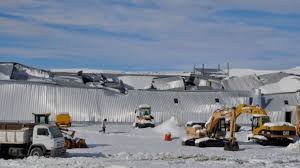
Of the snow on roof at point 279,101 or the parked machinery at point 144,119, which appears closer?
the parked machinery at point 144,119

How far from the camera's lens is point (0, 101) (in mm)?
63438

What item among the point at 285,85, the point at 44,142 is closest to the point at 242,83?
the point at 285,85

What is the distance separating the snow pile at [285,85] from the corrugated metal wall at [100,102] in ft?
42.3

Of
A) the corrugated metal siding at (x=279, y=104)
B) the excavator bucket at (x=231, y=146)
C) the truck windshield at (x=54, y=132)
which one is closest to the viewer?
the truck windshield at (x=54, y=132)

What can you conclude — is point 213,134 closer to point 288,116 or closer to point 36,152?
point 36,152

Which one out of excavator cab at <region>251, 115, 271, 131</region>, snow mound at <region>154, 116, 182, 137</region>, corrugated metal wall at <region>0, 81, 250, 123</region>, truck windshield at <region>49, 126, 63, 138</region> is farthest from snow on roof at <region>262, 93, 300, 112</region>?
truck windshield at <region>49, 126, 63, 138</region>

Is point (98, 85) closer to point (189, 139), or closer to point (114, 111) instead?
point (114, 111)

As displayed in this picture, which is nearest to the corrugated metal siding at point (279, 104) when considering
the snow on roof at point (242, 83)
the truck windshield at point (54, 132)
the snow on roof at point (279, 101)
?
the snow on roof at point (279, 101)

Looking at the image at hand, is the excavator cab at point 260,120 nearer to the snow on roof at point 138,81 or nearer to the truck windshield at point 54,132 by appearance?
the truck windshield at point 54,132

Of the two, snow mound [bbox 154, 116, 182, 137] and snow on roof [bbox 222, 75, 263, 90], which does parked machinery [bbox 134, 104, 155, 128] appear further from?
snow on roof [bbox 222, 75, 263, 90]

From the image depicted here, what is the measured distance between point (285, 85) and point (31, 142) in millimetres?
66044

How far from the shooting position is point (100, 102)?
223 ft

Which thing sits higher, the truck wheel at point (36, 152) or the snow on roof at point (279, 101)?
the snow on roof at point (279, 101)

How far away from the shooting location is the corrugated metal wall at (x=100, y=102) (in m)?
63.9
